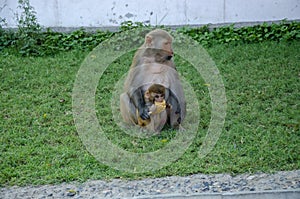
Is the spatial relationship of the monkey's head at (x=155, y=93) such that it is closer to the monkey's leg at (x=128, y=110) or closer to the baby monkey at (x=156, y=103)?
the baby monkey at (x=156, y=103)

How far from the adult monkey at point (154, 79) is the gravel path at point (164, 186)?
1.11 m

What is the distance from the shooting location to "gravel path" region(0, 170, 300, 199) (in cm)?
547

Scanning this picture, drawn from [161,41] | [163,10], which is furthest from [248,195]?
[163,10]

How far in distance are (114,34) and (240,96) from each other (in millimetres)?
3137

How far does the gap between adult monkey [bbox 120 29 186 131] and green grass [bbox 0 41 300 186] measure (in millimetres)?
245

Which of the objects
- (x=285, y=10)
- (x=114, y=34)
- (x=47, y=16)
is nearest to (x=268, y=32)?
(x=285, y=10)

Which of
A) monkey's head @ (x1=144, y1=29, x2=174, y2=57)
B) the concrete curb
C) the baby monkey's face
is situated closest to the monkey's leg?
the baby monkey's face

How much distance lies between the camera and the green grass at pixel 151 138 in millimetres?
5977

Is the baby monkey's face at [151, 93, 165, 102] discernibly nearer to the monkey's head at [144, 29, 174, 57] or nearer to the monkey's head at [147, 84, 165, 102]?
the monkey's head at [147, 84, 165, 102]

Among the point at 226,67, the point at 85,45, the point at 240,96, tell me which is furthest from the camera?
the point at 85,45

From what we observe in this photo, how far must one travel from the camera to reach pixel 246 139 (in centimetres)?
655

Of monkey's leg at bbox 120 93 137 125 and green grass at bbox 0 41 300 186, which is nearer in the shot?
green grass at bbox 0 41 300 186

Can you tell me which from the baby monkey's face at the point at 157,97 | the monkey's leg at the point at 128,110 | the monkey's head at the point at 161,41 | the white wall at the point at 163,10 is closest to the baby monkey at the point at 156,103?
the baby monkey's face at the point at 157,97

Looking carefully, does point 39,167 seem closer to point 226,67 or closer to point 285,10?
point 226,67
